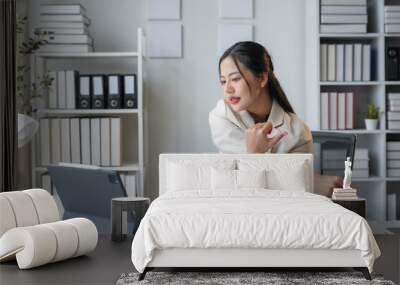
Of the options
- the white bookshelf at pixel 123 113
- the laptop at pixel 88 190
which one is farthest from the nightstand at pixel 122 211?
the white bookshelf at pixel 123 113

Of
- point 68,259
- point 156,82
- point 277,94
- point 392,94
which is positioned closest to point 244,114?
point 277,94

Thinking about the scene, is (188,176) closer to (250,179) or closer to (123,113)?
(250,179)

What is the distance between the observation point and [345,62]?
6.11 m

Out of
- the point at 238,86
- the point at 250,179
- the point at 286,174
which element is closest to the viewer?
the point at 250,179

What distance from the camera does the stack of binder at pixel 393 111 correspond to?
610 centimetres

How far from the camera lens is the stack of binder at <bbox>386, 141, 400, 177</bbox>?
6164mm

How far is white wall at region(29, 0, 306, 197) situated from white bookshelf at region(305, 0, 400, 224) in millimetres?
139

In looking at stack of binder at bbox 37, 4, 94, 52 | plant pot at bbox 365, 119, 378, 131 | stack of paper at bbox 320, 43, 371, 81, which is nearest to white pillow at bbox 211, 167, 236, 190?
stack of paper at bbox 320, 43, 371, 81

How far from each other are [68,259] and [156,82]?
2166 millimetres

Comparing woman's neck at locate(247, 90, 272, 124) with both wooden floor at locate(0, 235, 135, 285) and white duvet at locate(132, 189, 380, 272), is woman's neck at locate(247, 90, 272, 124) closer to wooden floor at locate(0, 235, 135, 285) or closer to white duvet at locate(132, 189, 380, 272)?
wooden floor at locate(0, 235, 135, 285)

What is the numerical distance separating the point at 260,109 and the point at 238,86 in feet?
0.89

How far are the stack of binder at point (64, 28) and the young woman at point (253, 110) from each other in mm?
1221

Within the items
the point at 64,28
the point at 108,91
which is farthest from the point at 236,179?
the point at 64,28

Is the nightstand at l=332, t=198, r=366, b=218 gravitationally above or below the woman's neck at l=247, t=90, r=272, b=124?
below
